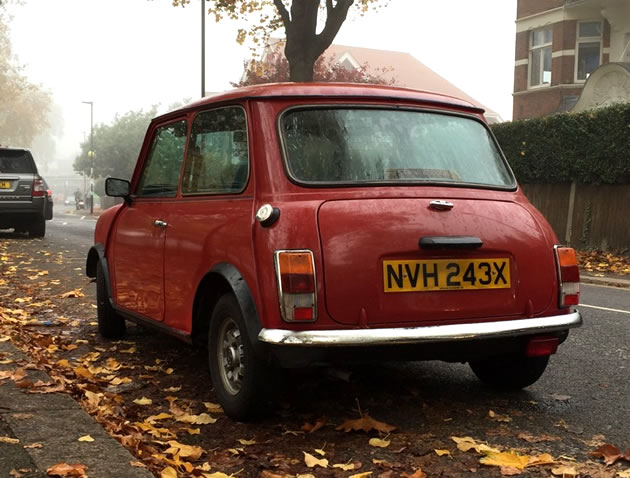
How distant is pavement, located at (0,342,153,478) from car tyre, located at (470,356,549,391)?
232 cm

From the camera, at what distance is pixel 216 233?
4234 millimetres

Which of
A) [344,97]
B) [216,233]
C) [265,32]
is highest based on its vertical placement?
[265,32]

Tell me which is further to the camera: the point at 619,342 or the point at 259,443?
the point at 619,342

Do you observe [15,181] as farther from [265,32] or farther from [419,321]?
[419,321]

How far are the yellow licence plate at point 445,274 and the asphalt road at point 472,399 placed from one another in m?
0.74

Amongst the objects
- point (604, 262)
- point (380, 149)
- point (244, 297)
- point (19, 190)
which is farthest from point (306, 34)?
point (244, 297)

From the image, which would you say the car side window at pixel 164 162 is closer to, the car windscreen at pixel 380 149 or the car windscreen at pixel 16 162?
the car windscreen at pixel 380 149

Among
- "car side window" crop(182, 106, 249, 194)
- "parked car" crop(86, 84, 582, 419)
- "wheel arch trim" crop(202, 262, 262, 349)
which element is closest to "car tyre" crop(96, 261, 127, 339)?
"parked car" crop(86, 84, 582, 419)

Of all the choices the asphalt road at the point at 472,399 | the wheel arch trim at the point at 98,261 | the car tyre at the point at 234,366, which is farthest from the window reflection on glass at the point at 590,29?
the car tyre at the point at 234,366

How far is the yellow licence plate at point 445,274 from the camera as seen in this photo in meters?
3.78

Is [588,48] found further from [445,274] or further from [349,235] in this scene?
[349,235]

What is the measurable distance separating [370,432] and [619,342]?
333cm

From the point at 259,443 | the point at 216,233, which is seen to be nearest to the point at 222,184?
the point at 216,233

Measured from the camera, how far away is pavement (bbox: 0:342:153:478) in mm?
3027
